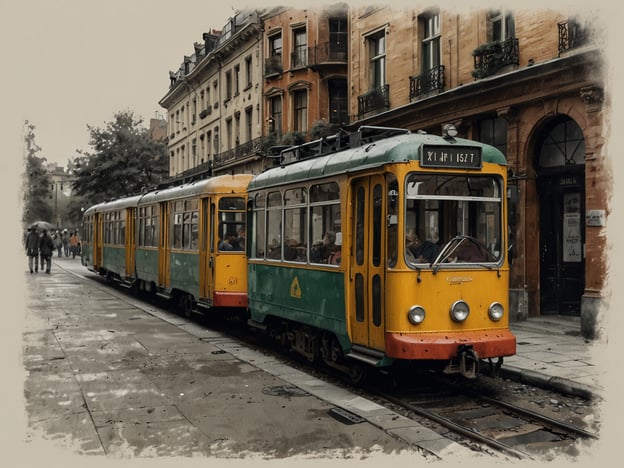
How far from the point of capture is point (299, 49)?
109ft

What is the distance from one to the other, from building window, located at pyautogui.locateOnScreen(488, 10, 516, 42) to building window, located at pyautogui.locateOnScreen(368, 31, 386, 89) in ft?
17.6

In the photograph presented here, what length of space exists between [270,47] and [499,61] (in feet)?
68.3

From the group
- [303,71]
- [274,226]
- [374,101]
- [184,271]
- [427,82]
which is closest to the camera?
[274,226]

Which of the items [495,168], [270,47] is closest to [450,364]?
[495,168]

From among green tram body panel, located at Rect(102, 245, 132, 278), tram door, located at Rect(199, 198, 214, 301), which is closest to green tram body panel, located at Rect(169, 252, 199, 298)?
tram door, located at Rect(199, 198, 214, 301)

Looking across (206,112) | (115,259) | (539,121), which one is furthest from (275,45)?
(539,121)

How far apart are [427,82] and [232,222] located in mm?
7550

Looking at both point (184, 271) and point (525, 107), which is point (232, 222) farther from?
point (525, 107)

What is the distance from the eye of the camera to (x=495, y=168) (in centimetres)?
860

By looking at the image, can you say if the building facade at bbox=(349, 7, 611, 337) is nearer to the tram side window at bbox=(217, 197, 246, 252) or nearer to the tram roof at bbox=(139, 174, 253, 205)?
the tram side window at bbox=(217, 197, 246, 252)

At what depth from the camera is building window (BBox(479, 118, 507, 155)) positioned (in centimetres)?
1634

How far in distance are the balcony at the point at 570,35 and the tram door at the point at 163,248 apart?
10.3 m

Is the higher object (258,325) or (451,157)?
(451,157)

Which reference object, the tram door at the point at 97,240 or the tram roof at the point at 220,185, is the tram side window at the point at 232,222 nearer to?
the tram roof at the point at 220,185
